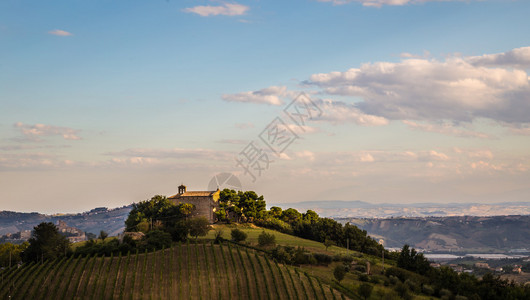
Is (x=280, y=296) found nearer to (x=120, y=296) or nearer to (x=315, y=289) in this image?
(x=315, y=289)

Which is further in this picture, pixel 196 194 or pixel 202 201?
pixel 196 194

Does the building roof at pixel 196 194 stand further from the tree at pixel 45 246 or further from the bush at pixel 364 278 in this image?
the bush at pixel 364 278

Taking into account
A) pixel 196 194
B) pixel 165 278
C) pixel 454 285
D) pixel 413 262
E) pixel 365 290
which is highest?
pixel 196 194

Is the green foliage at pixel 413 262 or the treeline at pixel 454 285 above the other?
the green foliage at pixel 413 262

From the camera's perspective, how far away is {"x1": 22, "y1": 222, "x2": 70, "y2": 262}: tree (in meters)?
91.4

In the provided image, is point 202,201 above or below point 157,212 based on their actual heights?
above

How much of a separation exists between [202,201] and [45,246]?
188 feet

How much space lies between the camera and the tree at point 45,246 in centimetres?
9138

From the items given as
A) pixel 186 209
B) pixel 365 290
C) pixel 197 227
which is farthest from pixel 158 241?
pixel 365 290

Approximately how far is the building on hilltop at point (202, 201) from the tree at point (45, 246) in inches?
2006

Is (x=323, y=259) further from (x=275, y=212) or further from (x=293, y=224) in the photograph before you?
(x=275, y=212)

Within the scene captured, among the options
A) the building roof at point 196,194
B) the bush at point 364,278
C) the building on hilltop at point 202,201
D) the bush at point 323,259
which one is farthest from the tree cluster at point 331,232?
the bush at point 364,278

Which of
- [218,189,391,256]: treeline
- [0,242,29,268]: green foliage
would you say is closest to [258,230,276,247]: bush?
[218,189,391,256]: treeline

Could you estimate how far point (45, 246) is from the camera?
91.8 metres
